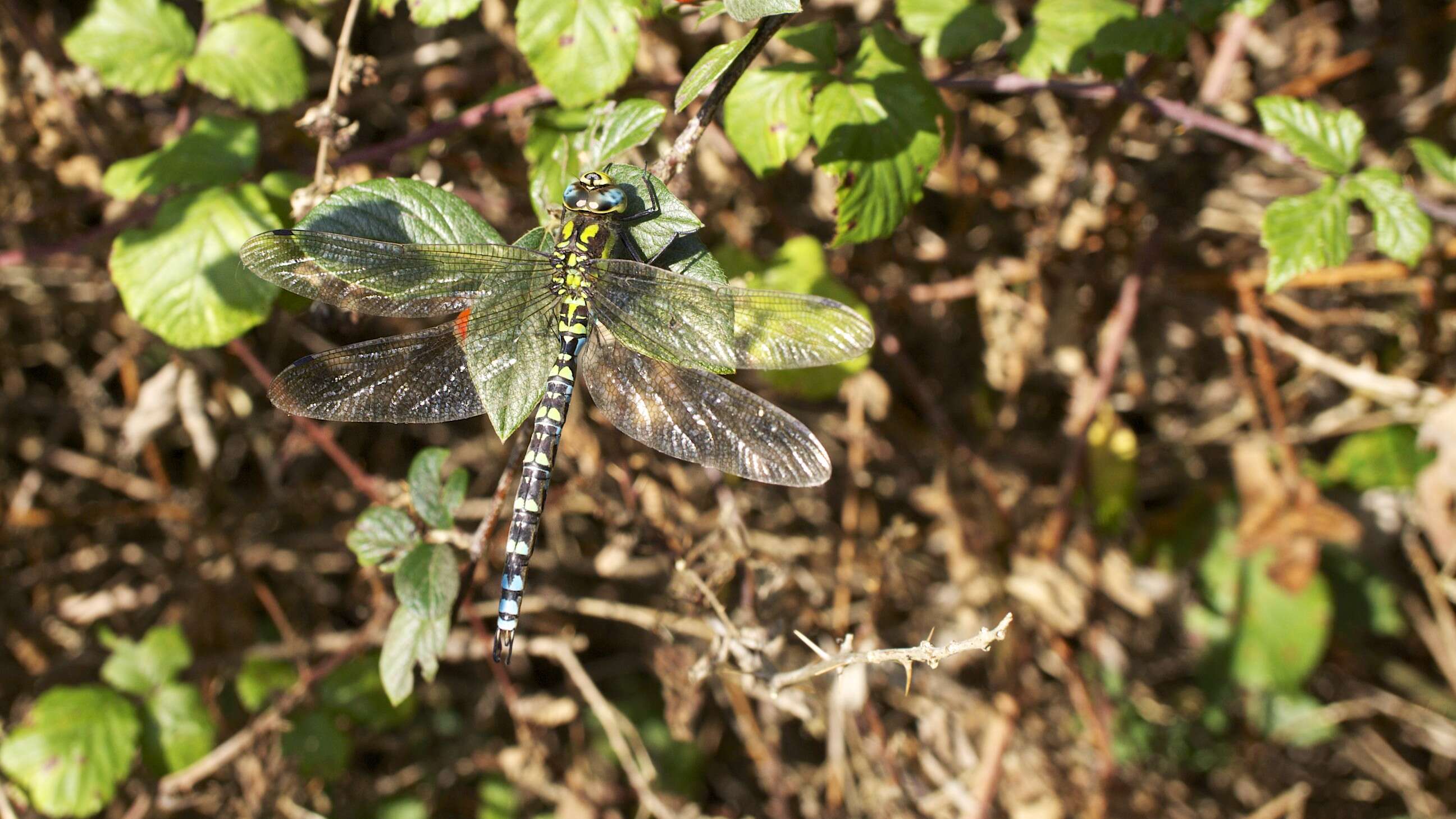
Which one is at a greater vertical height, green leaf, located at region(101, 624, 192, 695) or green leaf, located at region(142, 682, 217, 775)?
green leaf, located at region(101, 624, 192, 695)

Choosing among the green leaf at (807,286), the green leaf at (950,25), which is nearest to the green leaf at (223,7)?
the green leaf at (807,286)

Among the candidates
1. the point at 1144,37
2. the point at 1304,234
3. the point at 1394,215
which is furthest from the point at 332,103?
the point at 1394,215

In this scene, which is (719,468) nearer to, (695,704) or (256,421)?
A: (695,704)

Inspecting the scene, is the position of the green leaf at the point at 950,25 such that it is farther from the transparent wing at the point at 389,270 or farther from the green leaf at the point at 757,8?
the transparent wing at the point at 389,270

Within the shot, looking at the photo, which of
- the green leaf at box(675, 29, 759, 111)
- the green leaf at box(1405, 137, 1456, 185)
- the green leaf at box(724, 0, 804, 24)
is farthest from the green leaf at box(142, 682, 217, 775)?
the green leaf at box(1405, 137, 1456, 185)

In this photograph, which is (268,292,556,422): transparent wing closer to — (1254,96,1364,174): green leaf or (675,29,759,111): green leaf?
(675,29,759,111): green leaf

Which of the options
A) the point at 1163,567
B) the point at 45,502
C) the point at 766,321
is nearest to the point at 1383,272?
the point at 1163,567
